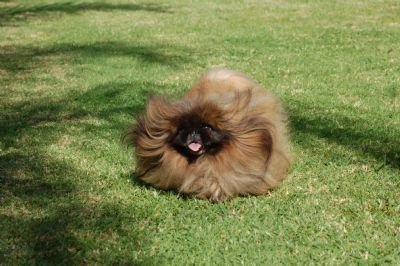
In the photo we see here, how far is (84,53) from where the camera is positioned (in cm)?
1286

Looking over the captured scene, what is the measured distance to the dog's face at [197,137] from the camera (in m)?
4.88

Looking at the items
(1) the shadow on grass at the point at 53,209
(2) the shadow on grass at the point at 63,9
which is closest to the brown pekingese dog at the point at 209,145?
(1) the shadow on grass at the point at 53,209

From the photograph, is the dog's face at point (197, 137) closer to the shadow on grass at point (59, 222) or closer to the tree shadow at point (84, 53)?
the shadow on grass at point (59, 222)

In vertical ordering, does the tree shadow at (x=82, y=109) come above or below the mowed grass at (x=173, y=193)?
below

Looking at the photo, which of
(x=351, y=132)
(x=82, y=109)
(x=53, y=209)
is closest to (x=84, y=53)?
(x=82, y=109)

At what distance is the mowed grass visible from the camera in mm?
4551

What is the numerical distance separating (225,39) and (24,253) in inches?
395

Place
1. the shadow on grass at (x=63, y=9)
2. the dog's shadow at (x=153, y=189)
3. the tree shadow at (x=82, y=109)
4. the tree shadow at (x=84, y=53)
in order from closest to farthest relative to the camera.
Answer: the dog's shadow at (x=153, y=189), the tree shadow at (x=82, y=109), the tree shadow at (x=84, y=53), the shadow on grass at (x=63, y=9)

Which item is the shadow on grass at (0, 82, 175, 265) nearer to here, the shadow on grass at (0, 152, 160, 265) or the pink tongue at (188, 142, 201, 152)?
the shadow on grass at (0, 152, 160, 265)

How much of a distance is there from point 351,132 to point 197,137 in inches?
115

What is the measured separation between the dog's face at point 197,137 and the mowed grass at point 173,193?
0.52 meters

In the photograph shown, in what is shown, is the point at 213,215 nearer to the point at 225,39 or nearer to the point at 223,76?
the point at 223,76

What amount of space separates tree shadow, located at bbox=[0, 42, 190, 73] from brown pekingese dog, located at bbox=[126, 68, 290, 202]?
634 cm

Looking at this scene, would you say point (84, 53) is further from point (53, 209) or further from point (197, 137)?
point (197, 137)
